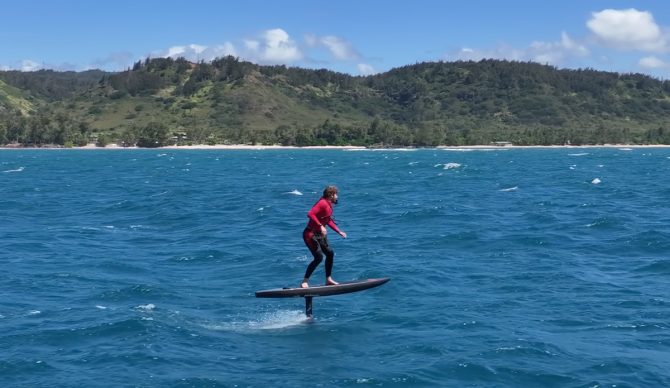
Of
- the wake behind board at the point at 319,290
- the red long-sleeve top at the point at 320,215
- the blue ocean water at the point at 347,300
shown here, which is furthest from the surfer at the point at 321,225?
the blue ocean water at the point at 347,300

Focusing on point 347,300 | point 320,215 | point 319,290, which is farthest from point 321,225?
point 347,300

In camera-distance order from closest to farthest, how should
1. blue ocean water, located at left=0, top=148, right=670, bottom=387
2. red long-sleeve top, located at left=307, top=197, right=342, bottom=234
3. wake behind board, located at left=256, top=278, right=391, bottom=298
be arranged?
blue ocean water, located at left=0, top=148, right=670, bottom=387 < wake behind board, located at left=256, top=278, right=391, bottom=298 < red long-sleeve top, located at left=307, top=197, right=342, bottom=234

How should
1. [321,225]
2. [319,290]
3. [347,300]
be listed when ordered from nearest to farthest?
1. [321,225]
2. [319,290]
3. [347,300]

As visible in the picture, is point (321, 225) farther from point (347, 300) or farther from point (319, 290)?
point (347, 300)

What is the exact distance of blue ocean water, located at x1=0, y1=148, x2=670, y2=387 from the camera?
59.0ft

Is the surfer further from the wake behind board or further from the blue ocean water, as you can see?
the blue ocean water

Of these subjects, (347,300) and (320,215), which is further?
(347,300)

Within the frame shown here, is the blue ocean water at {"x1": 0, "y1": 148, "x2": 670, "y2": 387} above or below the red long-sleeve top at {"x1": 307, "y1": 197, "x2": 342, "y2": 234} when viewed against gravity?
below

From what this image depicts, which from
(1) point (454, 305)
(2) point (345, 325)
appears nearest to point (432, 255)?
(1) point (454, 305)

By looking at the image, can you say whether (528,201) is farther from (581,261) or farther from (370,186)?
(581,261)

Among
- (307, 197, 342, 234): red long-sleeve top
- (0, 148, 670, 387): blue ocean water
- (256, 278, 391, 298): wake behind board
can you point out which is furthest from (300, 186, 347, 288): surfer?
(0, 148, 670, 387): blue ocean water

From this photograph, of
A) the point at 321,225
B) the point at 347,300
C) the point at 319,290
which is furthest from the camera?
the point at 347,300

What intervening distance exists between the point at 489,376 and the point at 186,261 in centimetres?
1683

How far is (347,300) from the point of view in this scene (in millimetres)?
25016
